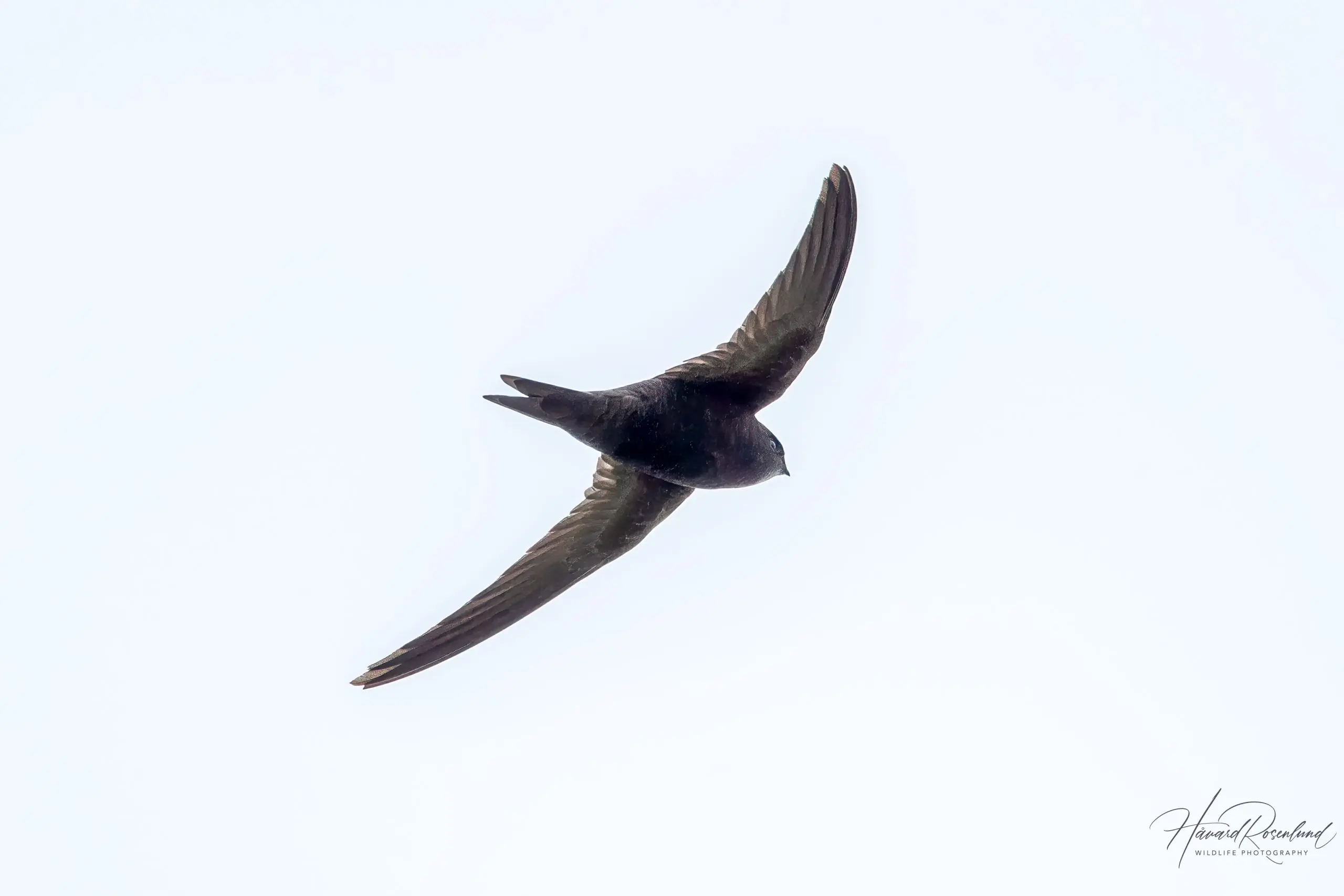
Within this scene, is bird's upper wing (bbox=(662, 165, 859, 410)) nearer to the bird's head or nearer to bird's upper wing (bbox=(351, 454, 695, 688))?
the bird's head

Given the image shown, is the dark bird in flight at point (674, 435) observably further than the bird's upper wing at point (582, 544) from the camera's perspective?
No

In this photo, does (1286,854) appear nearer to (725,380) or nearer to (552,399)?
(725,380)

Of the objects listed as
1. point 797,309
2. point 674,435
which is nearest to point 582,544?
point 674,435

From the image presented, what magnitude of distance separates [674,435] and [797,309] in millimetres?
1188

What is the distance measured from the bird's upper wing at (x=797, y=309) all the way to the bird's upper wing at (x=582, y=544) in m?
0.95

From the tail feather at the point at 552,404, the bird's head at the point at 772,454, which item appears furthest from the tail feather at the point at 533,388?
the bird's head at the point at 772,454

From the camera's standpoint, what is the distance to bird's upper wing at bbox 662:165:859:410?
919cm

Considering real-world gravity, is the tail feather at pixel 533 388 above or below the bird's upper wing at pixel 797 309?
below

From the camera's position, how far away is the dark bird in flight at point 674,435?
30.0ft

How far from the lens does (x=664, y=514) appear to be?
995cm

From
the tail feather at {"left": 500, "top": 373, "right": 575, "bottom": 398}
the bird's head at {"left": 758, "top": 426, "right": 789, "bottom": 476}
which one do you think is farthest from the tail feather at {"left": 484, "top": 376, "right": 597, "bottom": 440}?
the bird's head at {"left": 758, "top": 426, "right": 789, "bottom": 476}

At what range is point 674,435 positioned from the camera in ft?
30.1

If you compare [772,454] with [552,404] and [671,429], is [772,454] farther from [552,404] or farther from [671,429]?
[552,404]

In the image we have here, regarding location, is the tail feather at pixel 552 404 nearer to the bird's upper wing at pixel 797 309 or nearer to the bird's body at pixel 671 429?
the bird's body at pixel 671 429
